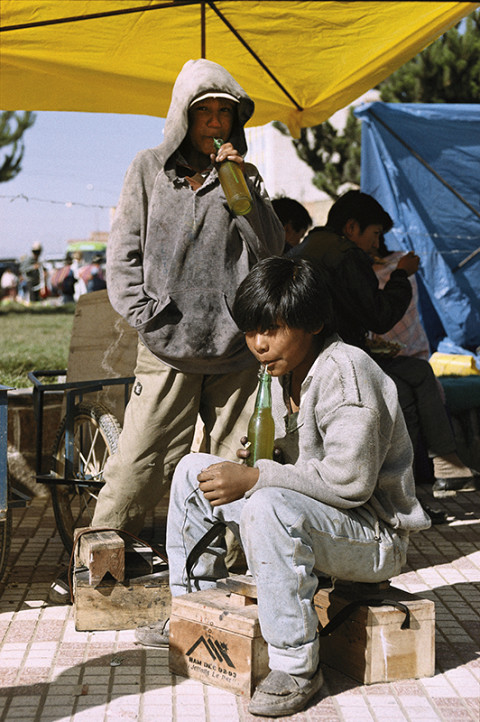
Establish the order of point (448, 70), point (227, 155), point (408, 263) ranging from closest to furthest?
point (227, 155) → point (408, 263) → point (448, 70)

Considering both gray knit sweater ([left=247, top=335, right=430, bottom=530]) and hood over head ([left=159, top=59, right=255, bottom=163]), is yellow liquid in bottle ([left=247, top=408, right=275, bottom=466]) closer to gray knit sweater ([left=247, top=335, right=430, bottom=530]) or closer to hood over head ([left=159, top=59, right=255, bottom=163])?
gray knit sweater ([left=247, top=335, right=430, bottom=530])

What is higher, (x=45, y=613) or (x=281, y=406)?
(x=281, y=406)

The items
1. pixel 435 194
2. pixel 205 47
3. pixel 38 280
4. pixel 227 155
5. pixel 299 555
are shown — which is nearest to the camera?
pixel 299 555

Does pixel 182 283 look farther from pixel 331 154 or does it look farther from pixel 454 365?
pixel 331 154

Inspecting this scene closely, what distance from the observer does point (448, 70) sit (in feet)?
43.4

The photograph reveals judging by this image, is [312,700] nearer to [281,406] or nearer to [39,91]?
[281,406]

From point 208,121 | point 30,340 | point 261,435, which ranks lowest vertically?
point 30,340

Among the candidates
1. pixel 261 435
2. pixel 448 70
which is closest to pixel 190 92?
pixel 261 435

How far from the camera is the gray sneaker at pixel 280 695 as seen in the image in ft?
9.14

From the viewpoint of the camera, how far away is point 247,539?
113 inches

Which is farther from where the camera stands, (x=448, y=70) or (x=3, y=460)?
(x=448, y=70)

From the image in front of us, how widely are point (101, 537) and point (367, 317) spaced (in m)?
1.66

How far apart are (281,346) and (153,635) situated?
1.22m

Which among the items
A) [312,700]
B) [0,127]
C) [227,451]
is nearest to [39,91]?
[227,451]
